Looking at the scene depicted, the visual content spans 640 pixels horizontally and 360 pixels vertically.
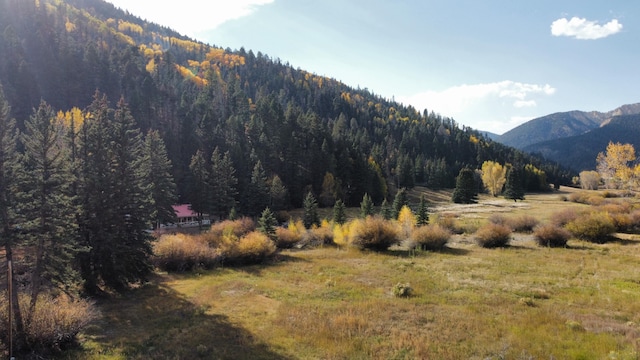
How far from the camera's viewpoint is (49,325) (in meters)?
15.2

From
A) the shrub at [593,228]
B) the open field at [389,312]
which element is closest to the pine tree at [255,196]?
the open field at [389,312]

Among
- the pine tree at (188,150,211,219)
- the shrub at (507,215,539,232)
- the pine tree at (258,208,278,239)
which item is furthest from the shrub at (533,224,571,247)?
the pine tree at (188,150,211,219)

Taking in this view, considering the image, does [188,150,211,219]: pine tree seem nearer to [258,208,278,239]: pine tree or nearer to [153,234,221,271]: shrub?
[258,208,278,239]: pine tree

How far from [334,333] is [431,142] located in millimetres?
187813

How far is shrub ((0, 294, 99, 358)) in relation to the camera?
1476 centimetres

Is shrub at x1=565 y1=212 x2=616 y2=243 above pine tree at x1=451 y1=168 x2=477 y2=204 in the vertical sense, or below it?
below

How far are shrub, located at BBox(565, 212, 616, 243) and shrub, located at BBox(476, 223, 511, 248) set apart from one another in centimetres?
907

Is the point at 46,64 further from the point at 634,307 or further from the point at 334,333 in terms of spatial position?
the point at 634,307

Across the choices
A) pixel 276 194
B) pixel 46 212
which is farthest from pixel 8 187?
pixel 276 194

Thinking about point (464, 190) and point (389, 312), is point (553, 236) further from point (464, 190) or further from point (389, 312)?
point (464, 190)

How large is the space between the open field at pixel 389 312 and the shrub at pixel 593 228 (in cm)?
588

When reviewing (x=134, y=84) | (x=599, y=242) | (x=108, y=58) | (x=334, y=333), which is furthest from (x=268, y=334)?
(x=108, y=58)

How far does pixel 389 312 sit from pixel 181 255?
80.9ft

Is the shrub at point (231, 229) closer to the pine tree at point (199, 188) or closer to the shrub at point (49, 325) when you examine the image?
the pine tree at point (199, 188)
